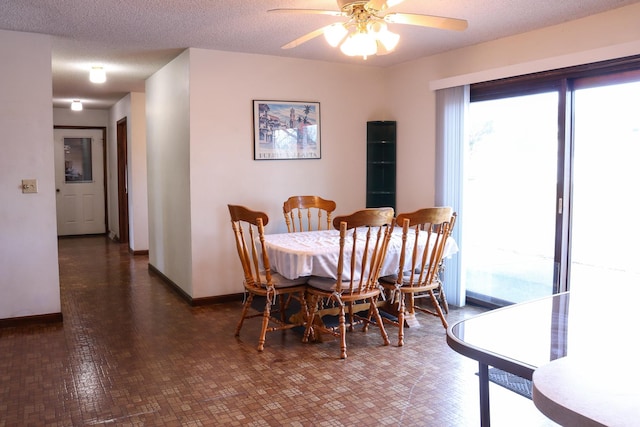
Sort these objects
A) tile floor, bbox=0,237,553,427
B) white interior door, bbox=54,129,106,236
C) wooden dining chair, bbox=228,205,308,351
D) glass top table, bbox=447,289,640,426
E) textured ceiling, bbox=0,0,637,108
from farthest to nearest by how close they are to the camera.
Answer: white interior door, bbox=54,129,106,236 → wooden dining chair, bbox=228,205,308,351 → textured ceiling, bbox=0,0,637,108 → tile floor, bbox=0,237,553,427 → glass top table, bbox=447,289,640,426

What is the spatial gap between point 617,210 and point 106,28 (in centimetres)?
394

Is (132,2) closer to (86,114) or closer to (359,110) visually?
(359,110)

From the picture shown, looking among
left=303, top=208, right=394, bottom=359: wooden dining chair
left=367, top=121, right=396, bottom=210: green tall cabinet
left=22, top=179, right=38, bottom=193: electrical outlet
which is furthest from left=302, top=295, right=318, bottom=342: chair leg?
left=22, top=179, right=38, bottom=193: electrical outlet

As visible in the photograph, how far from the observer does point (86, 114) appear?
9477 mm

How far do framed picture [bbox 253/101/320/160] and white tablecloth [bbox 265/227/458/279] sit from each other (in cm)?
126

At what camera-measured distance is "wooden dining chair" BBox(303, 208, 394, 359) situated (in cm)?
347

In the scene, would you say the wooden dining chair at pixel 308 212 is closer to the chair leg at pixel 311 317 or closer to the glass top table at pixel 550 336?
the chair leg at pixel 311 317

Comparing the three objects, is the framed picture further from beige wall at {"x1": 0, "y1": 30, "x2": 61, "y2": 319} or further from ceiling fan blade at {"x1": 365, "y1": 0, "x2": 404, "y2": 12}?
ceiling fan blade at {"x1": 365, "y1": 0, "x2": 404, "y2": 12}

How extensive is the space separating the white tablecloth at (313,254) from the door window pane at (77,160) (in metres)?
6.74

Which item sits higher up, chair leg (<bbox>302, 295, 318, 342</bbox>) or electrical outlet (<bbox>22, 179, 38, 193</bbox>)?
electrical outlet (<bbox>22, 179, 38, 193</bbox>)

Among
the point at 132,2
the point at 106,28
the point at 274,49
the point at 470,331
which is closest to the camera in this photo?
the point at 470,331

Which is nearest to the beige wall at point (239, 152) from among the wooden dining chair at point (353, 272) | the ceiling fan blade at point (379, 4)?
the wooden dining chair at point (353, 272)

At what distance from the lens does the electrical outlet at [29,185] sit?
4.22m

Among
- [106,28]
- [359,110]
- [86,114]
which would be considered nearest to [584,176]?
[359,110]
